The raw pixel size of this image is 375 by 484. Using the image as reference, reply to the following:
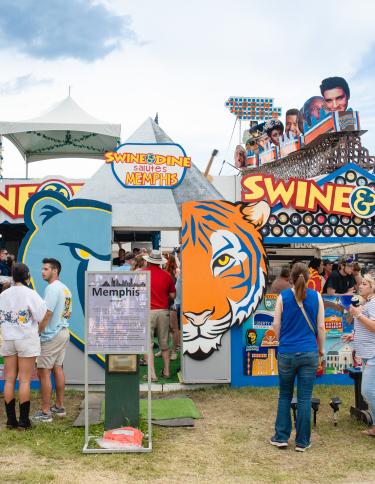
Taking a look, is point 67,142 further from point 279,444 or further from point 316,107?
point 316,107

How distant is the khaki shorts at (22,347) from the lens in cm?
516

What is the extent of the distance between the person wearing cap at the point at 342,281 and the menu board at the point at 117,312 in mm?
5209

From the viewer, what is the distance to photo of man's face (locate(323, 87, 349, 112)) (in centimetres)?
2980

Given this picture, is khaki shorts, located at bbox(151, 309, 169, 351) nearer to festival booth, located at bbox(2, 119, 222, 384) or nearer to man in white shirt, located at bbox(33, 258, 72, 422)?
festival booth, located at bbox(2, 119, 222, 384)

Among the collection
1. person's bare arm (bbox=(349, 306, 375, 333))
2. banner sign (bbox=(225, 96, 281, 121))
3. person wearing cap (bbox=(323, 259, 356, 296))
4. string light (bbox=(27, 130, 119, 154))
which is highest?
banner sign (bbox=(225, 96, 281, 121))

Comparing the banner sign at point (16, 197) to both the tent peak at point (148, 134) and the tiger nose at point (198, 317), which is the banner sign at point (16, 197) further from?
the tiger nose at point (198, 317)

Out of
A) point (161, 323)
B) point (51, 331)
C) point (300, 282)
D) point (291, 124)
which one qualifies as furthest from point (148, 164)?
point (291, 124)

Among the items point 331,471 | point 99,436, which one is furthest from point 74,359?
point 331,471

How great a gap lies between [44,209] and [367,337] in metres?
4.32

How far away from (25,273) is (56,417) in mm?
1643

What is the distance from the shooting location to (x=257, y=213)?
24.3 feet

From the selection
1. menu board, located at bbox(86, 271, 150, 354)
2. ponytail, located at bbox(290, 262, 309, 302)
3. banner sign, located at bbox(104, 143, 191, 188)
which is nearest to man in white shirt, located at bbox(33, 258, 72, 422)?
menu board, located at bbox(86, 271, 150, 354)

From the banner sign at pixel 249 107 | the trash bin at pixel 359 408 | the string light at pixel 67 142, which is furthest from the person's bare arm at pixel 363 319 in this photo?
the banner sign at pixel 249 107

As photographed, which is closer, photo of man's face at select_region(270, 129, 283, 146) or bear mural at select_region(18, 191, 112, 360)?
bear mural at select_region(18, 191, 112, 360)
